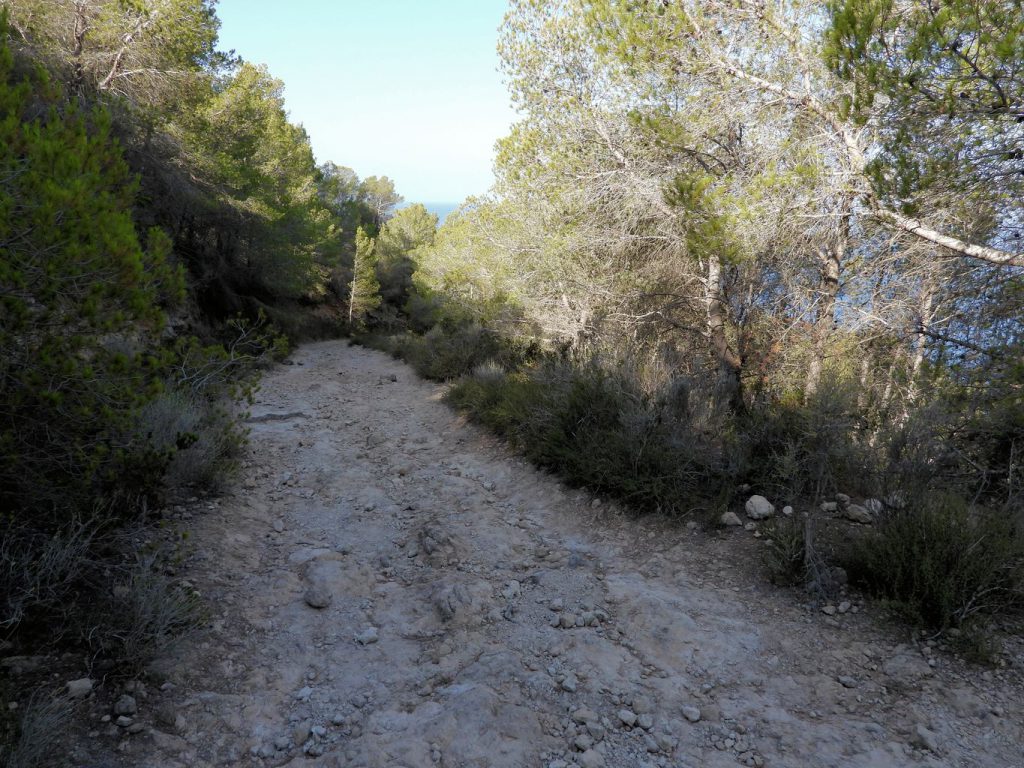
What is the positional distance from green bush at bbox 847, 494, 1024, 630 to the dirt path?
30cm

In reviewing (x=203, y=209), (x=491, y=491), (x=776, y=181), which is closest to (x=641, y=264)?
(x=776, y=181)

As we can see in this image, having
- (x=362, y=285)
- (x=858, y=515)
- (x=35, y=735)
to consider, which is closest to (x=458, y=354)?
(x=858, y=515)

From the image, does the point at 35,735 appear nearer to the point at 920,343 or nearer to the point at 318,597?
the point at 318,597

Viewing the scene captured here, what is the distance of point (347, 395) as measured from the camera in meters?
10.9

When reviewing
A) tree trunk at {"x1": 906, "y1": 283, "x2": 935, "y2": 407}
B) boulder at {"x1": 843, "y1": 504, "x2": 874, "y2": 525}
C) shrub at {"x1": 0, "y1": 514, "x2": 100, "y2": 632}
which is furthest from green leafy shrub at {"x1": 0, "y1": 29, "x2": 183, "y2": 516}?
tree trunk at {"x1": 906, "y1": 283, "x2": 935, "y2": 407}

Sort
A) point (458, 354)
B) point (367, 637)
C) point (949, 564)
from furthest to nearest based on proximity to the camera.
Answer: point (458, 354) → point (367, 637) → point (949, 564)

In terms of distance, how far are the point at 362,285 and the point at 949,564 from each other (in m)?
23.7

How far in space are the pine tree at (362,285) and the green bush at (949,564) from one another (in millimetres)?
22818

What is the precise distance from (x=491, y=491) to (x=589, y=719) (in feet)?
10.8

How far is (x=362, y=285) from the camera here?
2434 centimetres

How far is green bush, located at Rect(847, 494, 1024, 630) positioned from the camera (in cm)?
318

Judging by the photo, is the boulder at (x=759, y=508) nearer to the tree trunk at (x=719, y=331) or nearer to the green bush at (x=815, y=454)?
the green bush at (x=815, y=454)

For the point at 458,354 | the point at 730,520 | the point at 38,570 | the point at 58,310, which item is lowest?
the point at 38,570

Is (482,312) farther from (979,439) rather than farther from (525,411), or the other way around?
(979,439)
